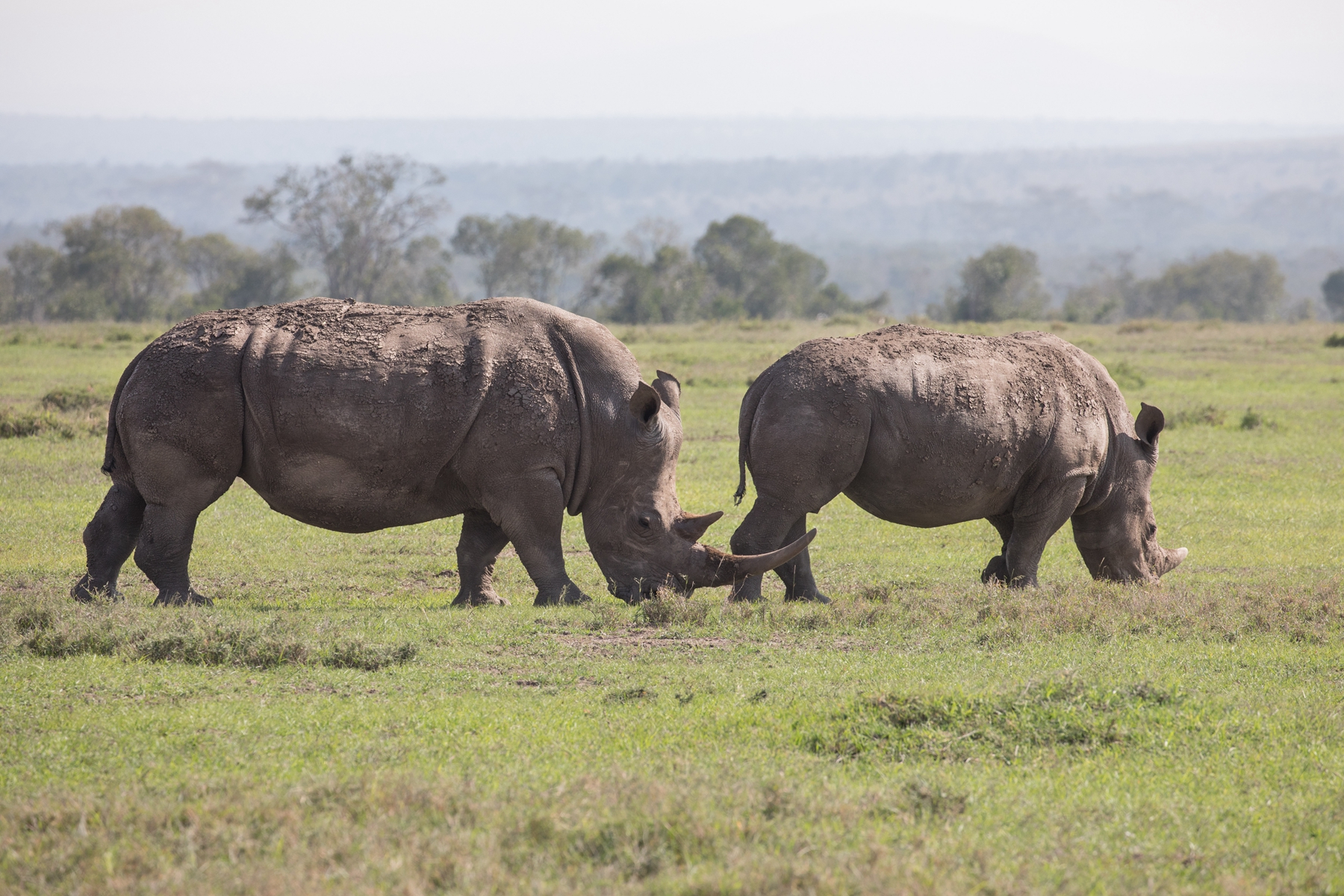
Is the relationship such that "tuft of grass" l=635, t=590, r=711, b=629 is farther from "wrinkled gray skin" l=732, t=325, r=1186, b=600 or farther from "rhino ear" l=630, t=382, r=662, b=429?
"rhino ear" l=630, t=382, r=662, b=429

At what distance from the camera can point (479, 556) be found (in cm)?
1020

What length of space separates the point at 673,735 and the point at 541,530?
3.59 m

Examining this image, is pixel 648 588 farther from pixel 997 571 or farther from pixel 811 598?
pixel 997 571

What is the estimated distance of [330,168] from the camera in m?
68.1

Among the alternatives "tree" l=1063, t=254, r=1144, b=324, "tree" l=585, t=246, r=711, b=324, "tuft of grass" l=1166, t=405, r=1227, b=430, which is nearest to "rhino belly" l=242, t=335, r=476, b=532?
"tuft of grass" l=1166, t=405, r=1227, b=430

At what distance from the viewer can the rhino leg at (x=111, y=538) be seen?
31.2 ft

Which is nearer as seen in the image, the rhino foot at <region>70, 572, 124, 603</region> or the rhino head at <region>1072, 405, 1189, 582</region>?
the rhino foot at <region>70, 572, 124, 603</region>

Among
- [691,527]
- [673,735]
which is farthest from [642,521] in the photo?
[673,735]

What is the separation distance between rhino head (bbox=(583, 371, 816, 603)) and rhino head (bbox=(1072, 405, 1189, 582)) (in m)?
3.08

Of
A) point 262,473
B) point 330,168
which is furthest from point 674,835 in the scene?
point 330,168

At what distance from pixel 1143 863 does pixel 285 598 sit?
23.2ft

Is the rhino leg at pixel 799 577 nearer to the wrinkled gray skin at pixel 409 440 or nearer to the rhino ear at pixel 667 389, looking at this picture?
the wrinkled gray skin at pixel 409 440

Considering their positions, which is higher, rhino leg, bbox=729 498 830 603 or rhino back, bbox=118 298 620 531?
rhino back, bbox=118 298 620 531

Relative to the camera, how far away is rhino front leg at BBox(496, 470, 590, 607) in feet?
31.9
